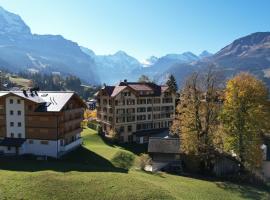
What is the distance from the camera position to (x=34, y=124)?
71.9 metres

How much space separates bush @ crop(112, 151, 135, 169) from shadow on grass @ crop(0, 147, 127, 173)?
7.49 ft

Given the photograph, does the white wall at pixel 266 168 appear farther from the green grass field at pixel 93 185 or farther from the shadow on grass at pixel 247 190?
the green grass field at pixel 93 185

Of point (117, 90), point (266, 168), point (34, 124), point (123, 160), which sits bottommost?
point (266, 168)

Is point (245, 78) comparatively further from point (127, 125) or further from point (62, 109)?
point (127, 125)

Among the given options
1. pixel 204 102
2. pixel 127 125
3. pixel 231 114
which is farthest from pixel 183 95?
pixel 127 125

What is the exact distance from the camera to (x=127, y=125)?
107188 millimetres

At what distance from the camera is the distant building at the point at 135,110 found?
4136 inches

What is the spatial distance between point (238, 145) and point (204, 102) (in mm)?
9328

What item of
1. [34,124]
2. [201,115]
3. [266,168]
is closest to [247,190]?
[201,115]

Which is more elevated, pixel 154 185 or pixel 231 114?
pixel 231 114

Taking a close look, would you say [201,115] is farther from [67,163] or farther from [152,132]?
[152,132]

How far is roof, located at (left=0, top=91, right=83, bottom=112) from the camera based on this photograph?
7169 centimetres

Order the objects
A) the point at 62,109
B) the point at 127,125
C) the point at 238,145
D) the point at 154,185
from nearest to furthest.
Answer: the point at 154,185
the point at 238,145
the point at 62,109
the point at 127,125

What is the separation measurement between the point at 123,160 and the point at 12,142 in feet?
72.3
